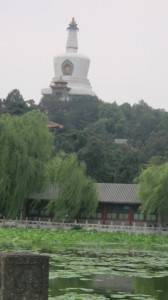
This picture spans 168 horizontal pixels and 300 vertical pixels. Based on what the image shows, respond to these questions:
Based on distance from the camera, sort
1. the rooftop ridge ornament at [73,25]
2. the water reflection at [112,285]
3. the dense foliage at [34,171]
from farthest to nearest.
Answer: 1. the rooftop ridge ornament at [73,25]
2. the dense foliage at [34,171]
3. the water reflection at [112,285]

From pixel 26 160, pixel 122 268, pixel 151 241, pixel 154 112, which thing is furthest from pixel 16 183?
pixel 154 112

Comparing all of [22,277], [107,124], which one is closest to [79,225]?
[22,277]

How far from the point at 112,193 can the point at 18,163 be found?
29.3 ft

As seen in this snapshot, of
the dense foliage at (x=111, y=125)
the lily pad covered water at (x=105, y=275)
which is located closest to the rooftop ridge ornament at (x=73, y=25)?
Result: the dense foliage at (x=111, y=125)

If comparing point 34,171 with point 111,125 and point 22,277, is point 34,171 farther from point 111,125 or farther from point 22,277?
point 111,125

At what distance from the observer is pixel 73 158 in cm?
3959

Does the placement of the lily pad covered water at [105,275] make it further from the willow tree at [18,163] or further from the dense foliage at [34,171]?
the dense foliage at [34,171]

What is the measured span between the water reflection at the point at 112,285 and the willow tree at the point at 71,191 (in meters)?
23.6

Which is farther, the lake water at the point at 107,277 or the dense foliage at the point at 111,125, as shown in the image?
the dense foliage at the point at 111,125

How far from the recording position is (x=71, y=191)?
37.9 meters

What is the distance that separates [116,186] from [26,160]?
920cm

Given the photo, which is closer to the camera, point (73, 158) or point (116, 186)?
point (73, 158)

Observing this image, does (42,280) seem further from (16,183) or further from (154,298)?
(16,183)

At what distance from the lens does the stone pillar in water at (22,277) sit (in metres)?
6.85
